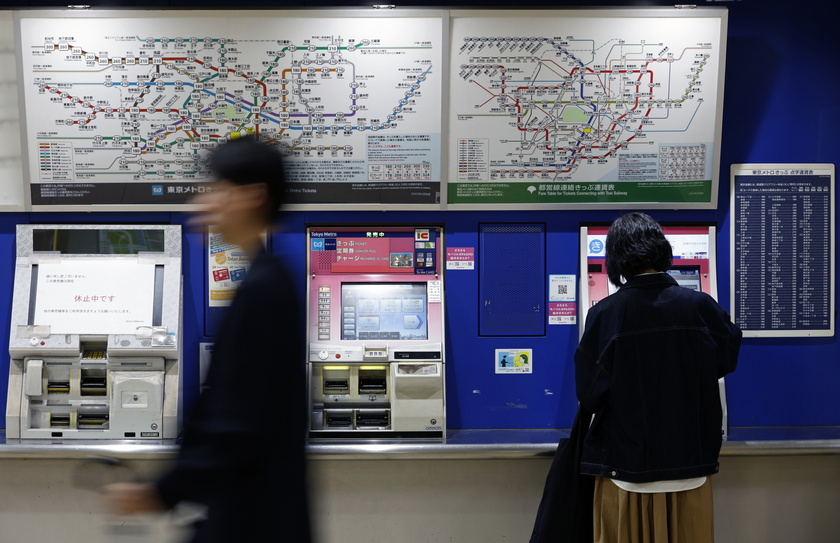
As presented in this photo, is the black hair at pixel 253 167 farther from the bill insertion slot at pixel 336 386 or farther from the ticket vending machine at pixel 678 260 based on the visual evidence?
the ticket vending machine at pixel 678 260

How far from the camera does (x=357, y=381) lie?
131 inches

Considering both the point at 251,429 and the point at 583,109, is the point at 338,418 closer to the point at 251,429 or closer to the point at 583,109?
the point at 251,429

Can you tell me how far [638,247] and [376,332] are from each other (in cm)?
140

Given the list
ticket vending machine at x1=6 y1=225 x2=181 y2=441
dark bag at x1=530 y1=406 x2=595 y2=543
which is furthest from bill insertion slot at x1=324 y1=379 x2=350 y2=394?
dark bag at x1=530 y1=406 x2=595 y2=543

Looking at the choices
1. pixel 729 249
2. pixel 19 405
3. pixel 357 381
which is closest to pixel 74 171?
pixel 19 405

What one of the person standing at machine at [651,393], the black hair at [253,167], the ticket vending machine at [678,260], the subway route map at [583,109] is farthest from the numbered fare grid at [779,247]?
the black hair at [253,167]

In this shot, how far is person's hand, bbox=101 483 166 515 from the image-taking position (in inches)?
60.6

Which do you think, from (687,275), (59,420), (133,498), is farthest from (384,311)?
(133,498)

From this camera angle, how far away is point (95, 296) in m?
3.42

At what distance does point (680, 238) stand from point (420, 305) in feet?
4.65

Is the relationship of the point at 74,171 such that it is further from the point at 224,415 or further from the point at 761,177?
the point at 761,177

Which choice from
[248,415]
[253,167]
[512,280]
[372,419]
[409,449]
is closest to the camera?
[248,415]

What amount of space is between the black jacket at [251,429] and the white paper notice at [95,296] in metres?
2.05

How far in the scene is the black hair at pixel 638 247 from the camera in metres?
2.59
